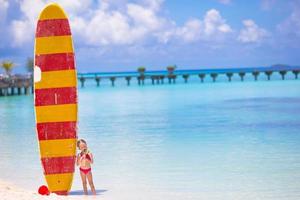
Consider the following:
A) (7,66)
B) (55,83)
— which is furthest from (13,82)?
(55,83)

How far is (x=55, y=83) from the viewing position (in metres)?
8.05

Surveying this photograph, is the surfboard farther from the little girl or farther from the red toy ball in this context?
the red toy ball

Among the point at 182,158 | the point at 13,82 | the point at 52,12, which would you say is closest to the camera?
the point at 52,12

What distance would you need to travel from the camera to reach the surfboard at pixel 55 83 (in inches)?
317

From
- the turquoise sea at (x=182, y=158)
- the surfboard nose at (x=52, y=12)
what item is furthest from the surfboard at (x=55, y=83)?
the turquoise sea at (x=182, y=158)

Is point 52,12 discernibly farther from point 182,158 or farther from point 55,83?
point 182,158

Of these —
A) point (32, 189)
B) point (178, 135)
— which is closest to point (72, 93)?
point (32, 189)

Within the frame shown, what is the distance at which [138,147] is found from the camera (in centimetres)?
1411

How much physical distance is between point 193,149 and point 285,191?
4.79 m

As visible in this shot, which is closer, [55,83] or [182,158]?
[55,83]

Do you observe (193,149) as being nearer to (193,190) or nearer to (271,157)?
(271,157)

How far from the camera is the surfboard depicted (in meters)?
8.05

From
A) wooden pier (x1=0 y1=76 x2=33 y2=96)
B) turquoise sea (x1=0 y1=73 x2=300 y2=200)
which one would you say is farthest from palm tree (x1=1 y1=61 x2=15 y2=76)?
turquoise sea (x1=0 y1=73 x2=300 y2=200)

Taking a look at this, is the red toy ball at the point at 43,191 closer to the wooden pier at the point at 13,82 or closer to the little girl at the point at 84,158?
the little girl at the point at 84,158
